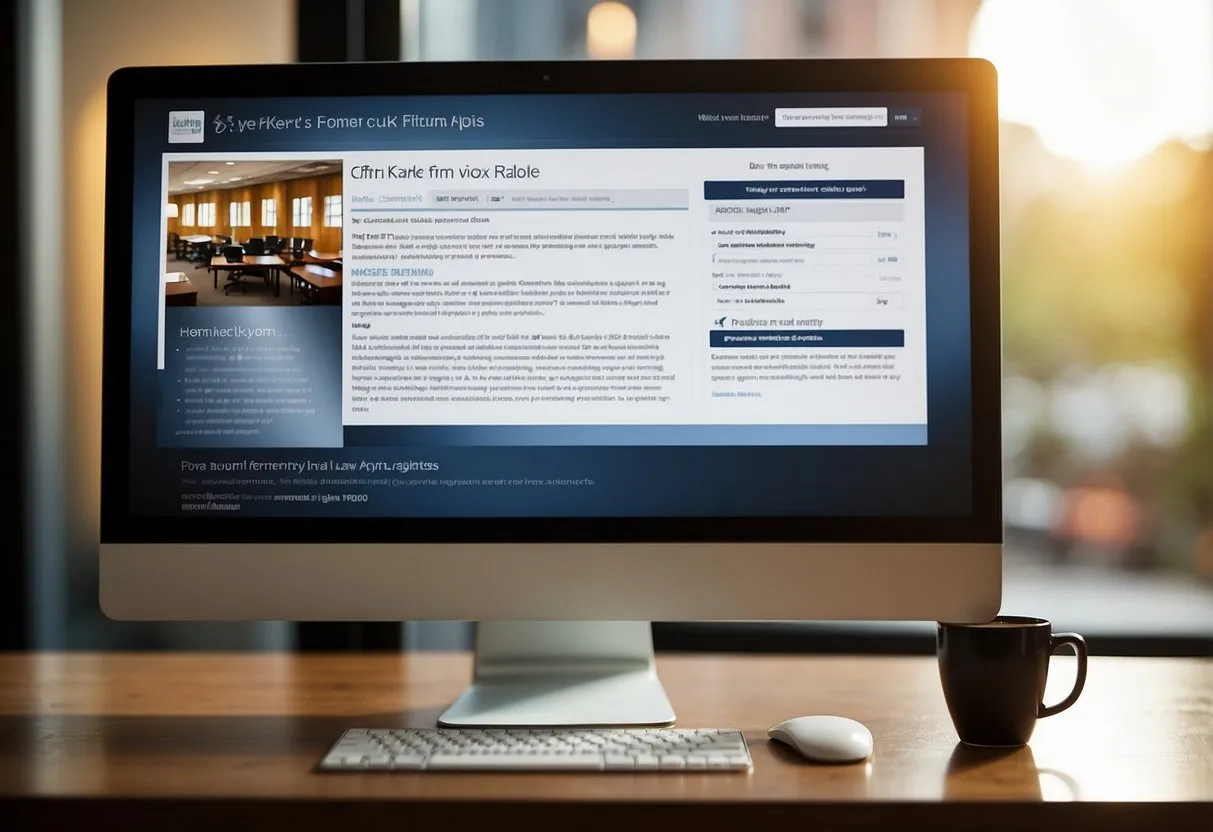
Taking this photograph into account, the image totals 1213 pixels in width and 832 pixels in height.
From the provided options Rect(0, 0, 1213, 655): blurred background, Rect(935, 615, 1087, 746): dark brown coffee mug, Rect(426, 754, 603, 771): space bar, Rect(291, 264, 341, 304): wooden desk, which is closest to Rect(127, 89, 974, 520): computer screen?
Rect(291, 264, 341, 304): wooden desk

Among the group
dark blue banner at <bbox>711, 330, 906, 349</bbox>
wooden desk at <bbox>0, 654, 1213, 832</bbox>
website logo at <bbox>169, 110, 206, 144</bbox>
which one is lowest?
wooden desk at <bbox>0, 654, 1213, 832</bbox>

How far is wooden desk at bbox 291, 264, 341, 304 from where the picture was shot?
943 mm

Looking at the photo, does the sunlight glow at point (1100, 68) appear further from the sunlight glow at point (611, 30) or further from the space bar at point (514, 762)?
the space bar at point (514, 762)

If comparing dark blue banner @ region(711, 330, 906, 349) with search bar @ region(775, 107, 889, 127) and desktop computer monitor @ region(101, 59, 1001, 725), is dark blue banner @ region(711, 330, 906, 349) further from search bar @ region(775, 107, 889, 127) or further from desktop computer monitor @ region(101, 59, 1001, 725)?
search bar @ region(775, 107, 889, 127)

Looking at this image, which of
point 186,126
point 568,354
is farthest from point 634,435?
point 186,126

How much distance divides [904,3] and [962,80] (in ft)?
2.02

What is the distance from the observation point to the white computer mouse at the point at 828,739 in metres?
0.80

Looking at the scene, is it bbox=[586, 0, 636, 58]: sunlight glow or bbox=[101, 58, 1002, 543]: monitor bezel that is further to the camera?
bbox=[586, 0, 636, 58]: sunlight glow

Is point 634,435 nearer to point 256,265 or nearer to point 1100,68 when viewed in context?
point 256,265

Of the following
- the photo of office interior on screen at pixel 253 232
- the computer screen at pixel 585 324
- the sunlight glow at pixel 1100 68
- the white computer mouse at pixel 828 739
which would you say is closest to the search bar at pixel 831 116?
the computer screen at pixel 585 324

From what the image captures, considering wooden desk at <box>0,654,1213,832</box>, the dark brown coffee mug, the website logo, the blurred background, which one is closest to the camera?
wooden desk at <box>0,654,1213,832</box>

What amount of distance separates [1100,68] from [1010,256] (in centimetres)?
32

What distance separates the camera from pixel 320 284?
95 centimetres

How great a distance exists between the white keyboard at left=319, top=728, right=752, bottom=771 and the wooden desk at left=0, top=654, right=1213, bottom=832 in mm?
14
